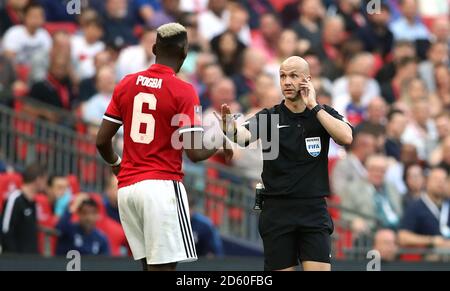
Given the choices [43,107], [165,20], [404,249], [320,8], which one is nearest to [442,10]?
[320,8]

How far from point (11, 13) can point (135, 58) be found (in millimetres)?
1755

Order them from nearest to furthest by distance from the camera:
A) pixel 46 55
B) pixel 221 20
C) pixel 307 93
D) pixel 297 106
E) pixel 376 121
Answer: pixel 307 93 → pixel 297 106 → pixel 46 55 → pixel 376 121 → pixel 221 20

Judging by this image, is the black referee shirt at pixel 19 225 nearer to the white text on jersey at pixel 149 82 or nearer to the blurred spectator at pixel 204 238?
the blurred spectator at pixel 204 238

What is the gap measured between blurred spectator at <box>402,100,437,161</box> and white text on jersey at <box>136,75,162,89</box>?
8921 millimetres

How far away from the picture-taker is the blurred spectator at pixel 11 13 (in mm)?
16469

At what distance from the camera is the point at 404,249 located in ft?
49.9

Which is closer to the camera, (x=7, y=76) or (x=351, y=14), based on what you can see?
(x=7, y=76)

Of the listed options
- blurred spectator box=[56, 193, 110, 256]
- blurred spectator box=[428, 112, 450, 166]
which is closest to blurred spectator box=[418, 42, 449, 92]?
blurred spectator box=[428, 112, 450, 166]

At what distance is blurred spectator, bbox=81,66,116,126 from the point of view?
51.5 ft

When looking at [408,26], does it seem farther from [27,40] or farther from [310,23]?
[27,40]

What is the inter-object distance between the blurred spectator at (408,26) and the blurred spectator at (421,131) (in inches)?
73.2

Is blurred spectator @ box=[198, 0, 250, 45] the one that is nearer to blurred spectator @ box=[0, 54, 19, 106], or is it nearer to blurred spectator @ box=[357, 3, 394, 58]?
blurred spectator @ box=[357, 3, 394, 58]

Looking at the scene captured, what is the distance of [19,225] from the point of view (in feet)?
45.9
